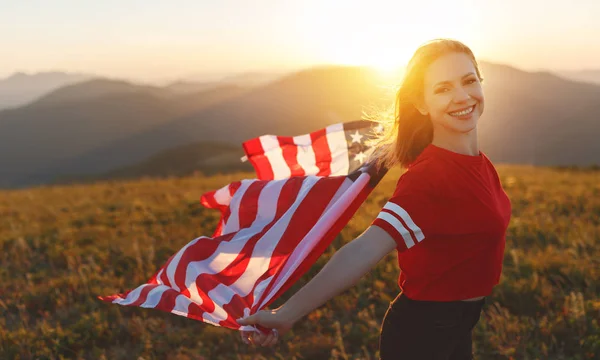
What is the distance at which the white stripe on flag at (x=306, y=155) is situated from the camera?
3.95 m

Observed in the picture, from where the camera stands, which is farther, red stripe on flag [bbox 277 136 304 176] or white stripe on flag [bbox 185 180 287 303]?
red stripe on flag [bbox 277 136 304 176]

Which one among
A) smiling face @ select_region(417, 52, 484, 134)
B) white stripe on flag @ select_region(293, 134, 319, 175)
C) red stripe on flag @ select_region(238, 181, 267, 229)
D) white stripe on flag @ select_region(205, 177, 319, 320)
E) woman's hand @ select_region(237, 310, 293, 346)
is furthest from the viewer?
white stripe on flag @ select_region(293, 134, 319, 175)

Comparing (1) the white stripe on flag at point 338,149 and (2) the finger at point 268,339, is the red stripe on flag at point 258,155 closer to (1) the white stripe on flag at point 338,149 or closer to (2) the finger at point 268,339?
(1) the white stripe on flag at point 338,149

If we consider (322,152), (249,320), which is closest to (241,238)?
(322,152)

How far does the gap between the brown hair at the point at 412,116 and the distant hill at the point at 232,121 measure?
8973 centimetres

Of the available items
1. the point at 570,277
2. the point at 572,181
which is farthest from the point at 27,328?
the point at 572,181

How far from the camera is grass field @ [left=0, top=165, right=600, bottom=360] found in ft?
15.6

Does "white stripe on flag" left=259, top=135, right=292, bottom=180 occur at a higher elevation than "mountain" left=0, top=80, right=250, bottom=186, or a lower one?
higher

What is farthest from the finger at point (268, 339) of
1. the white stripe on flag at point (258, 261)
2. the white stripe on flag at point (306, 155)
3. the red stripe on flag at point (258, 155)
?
the red stripe on flag at point (258, 155)

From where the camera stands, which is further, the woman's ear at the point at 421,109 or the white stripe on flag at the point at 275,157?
the white stripe on flag at the point at 275,157

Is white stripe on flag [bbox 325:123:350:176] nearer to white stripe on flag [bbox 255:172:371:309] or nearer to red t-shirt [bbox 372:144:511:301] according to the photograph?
white stripe on flag [bbox 255:172:371:309]

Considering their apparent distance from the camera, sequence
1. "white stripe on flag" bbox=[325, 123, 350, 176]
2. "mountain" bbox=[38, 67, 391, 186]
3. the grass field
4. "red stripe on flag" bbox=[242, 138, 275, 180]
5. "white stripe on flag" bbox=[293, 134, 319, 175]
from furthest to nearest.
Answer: "mountain" bbox=[38, 67, 391, 186]
the grass field
"red stripe on flag" bbox=[242, 138, 275, 180]
"white stripe on flag" bbox=[293, 134, 319, 175]
"white stripe on flag" bbox=[325, 123, 350, 176]

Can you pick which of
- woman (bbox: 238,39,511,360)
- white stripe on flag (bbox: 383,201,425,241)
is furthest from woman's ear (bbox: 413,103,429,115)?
white stripe on flag (bbox: 383,201,425,241)

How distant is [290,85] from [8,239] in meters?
130
